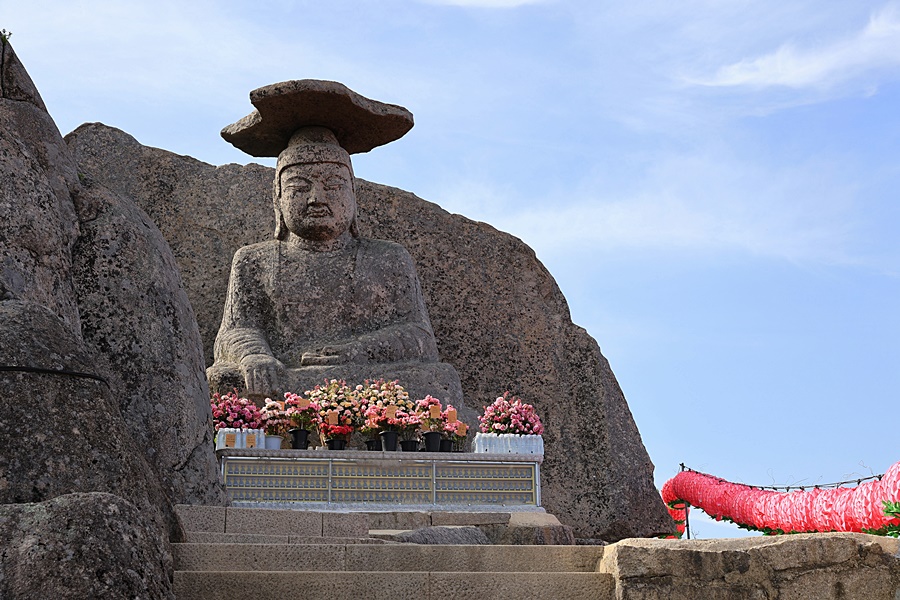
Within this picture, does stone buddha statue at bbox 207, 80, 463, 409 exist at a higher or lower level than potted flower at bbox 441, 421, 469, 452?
higher

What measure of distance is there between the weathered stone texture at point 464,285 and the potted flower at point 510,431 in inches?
88.7

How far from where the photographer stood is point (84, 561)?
2.98 metres

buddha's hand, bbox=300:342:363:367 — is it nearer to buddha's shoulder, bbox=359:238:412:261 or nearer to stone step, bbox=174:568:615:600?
buddha's shoulder, bbox=359:238:412:261

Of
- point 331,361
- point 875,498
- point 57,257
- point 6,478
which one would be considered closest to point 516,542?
point 875,498

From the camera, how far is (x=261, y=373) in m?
9.15

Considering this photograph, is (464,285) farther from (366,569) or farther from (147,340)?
(366,569)

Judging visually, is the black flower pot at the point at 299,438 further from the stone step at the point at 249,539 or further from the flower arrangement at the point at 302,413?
the stone step at the point at 249,539

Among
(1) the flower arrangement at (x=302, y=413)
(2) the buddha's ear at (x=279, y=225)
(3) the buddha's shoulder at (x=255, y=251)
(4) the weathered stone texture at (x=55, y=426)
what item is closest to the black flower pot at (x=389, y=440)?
(1) the flower arrangement at (x=302, y=413)

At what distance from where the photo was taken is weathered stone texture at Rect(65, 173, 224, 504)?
5.19m

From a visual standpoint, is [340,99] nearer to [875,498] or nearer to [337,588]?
[875,498]

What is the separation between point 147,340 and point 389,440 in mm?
3180

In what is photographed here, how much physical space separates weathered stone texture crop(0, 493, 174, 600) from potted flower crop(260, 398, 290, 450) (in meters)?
5.14

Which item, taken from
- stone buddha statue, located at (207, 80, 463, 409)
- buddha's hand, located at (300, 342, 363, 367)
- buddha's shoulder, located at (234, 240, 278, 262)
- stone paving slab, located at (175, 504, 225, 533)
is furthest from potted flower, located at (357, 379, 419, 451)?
stone paving slab, located at (175, 504, 225, 533)

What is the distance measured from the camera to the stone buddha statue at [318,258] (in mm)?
10062
